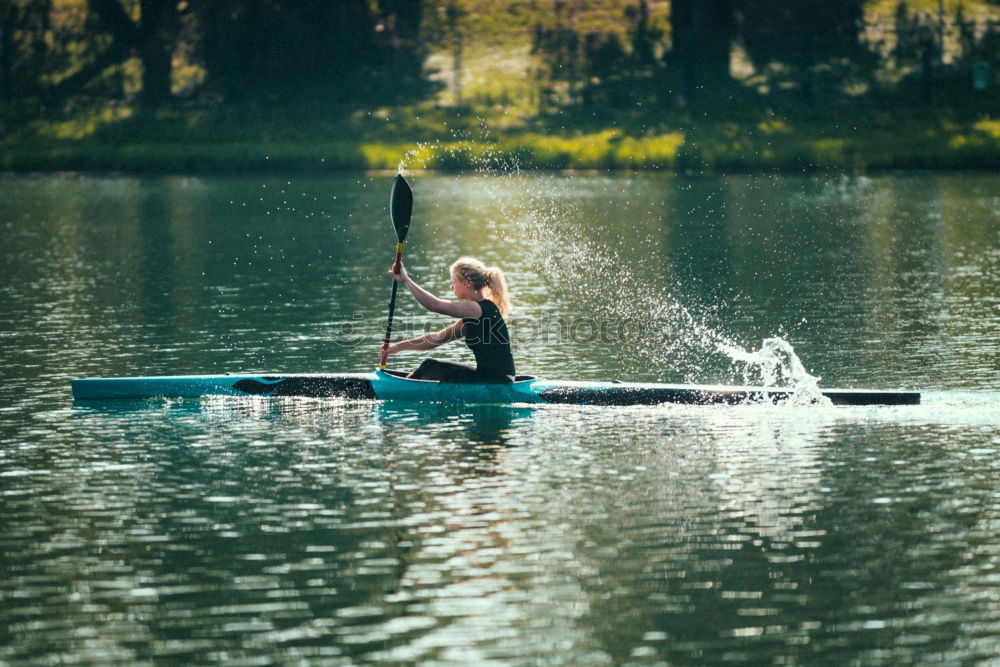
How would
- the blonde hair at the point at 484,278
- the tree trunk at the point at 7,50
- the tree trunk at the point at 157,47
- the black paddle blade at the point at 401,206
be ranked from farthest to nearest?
the tree trunk at the point at 7,50 < the tree trunk at the point at 157,47 < the black paddle blade at the point at 401,206 < the blonde hair at the point at 484,278

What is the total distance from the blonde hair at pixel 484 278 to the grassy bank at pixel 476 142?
34083mm

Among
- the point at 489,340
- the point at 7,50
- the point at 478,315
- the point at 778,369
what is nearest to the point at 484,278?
the point at 478,315

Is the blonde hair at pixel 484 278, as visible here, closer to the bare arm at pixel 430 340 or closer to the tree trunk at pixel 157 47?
the bare arm at pixel 430 340

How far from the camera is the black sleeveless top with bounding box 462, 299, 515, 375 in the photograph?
16719 mm

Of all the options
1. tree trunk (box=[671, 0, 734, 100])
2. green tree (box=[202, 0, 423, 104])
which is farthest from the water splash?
green tree (box=[202, 0, 423, 104])

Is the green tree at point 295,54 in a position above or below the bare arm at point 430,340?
above

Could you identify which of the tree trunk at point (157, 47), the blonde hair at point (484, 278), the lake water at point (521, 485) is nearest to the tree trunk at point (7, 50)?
the tree trunk at point (157, 47)

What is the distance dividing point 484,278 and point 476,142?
3728 cm

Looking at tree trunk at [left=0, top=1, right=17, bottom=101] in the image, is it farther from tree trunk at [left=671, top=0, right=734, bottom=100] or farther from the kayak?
the kayak

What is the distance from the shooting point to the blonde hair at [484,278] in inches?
661

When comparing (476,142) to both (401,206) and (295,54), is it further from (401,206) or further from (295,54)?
(401,206)

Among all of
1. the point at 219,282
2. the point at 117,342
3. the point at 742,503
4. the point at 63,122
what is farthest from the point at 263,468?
the point at 63,122

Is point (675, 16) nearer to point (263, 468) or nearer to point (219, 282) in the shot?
point (219, 282)

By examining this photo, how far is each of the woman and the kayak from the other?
0.12 meters
